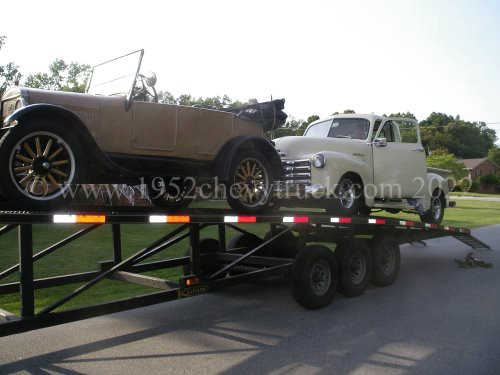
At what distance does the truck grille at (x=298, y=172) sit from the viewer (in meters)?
7.67

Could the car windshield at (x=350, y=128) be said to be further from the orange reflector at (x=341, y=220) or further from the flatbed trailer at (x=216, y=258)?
the orange reflector at (x=341, y=220)

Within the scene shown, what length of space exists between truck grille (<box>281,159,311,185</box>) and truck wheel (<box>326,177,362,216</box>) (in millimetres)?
549

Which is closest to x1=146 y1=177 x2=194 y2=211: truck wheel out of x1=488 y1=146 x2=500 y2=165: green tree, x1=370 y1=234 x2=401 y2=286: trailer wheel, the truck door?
x1=370 y1=234 x2=401 y2=286: trailer wheel

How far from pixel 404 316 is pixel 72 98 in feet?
14.7

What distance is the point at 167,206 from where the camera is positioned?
→ 6816 mm

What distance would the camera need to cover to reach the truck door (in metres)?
8.68

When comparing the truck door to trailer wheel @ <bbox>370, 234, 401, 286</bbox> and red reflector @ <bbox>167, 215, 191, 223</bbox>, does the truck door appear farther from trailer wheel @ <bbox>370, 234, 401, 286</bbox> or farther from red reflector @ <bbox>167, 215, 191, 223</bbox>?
red reflector @ <bbox>167, 215, 191, 223</bbox>

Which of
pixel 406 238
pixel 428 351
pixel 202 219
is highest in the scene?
pixel 202 219

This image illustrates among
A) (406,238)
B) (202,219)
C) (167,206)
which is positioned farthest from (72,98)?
(406,238)

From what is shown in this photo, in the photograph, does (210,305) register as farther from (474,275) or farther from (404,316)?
(474,275)

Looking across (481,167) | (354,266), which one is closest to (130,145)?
(354,266)

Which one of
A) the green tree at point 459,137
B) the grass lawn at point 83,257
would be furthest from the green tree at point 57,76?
the green tree at point 459,137

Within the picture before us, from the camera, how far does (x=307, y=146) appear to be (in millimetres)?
8094

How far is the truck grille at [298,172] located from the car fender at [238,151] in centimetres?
117
